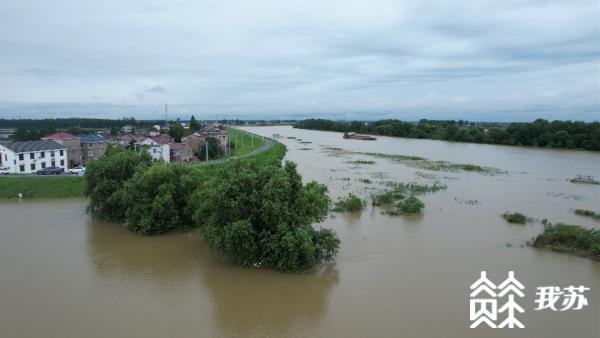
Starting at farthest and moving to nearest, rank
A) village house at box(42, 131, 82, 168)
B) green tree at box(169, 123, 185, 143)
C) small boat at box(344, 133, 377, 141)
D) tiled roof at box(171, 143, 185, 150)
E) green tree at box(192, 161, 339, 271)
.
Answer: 1. small boat at box(344, 133, 377, 141)
2. green tree at box(169, 123, 185, 143)
3. tiled roof at box(171, 143, 185, 150)
4. village house at box(42, 131, 82, 168)
5. green tree at box(192, 161, 339, 271)

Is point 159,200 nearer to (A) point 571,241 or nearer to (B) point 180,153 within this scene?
(A) point 571,241

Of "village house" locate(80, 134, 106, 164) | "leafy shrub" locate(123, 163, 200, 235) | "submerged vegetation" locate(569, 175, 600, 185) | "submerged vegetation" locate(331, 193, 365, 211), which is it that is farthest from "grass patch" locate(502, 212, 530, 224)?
"village house" locate(80, 134, 106, 164)

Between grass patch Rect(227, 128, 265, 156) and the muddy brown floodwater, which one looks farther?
grass patch Rect(227, 128, 265, 156)

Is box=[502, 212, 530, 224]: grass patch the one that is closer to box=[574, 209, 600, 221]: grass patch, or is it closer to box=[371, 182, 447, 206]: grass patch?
box=[574, 209, 600, 221]: grass patch

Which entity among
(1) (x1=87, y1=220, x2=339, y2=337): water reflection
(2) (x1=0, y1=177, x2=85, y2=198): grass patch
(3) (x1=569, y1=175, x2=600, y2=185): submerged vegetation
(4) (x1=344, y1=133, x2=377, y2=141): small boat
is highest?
(4) (x1=344, y1=133, x2=377, y2=141): small boat

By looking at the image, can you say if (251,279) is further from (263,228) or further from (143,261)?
(143,261)

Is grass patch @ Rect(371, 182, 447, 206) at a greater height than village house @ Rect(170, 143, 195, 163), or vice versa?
village house @ Rect(170, 143, 195, 163)

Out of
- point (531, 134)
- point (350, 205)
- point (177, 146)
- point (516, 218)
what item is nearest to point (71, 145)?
point (177, 146)
